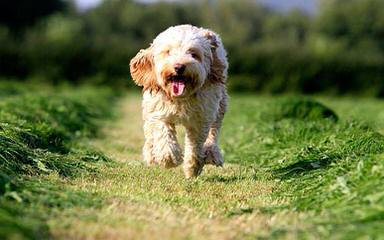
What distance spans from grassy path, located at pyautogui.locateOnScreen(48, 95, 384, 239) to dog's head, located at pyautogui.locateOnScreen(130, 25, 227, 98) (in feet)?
3.25

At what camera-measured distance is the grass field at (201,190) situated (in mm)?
4844

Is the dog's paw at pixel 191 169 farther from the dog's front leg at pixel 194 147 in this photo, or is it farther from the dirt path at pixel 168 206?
the dirt path at pixel 168 206

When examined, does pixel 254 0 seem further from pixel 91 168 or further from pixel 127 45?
A: pixel 91 168

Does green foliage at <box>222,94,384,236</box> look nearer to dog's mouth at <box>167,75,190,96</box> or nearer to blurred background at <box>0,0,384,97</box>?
dog's mouth at <box>167,75,190,96</box>

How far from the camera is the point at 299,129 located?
11859 mm

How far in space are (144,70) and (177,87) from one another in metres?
0.77

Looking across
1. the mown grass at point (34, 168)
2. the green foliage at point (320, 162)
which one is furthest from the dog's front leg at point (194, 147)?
the mown grass at point (34, 168)

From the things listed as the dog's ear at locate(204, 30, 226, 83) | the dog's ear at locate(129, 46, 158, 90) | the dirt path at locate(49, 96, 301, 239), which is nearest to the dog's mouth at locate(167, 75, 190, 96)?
the dog's ear at locate(129, 46, 158, 90)

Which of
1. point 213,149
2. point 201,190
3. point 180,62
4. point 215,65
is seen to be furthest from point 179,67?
point 213,149

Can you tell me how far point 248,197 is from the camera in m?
6.88

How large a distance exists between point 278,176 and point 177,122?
4.25 ft

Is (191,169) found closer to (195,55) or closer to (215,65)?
(215,65)

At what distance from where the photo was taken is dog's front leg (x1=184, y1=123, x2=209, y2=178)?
8.16m

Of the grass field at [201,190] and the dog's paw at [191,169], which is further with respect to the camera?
the dog's paw at [191,169]
